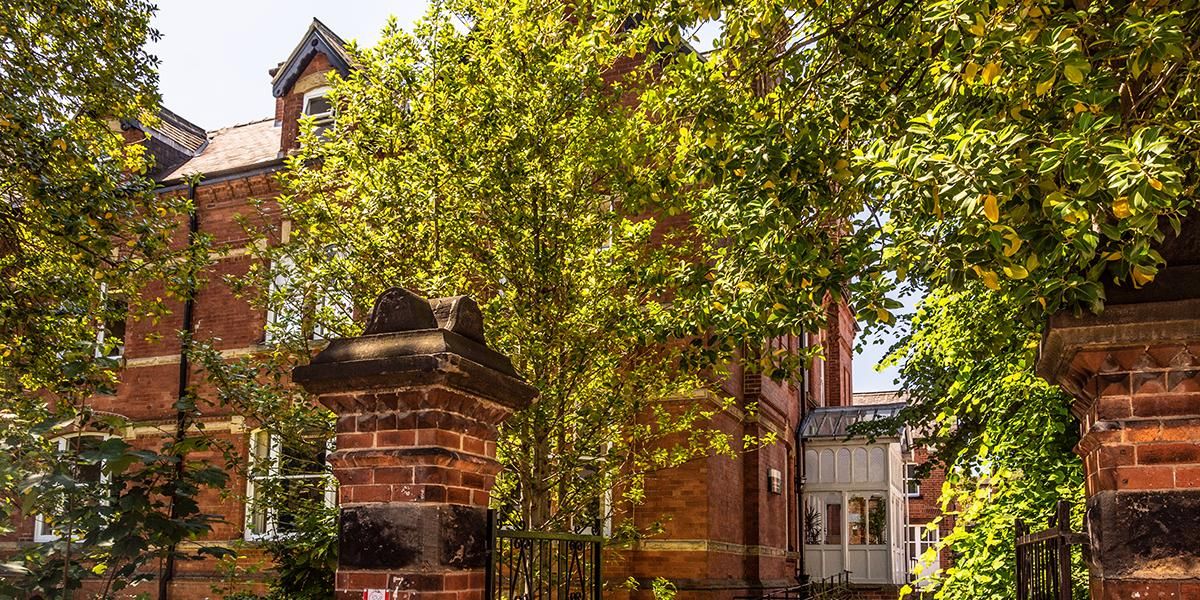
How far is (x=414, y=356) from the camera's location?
4301 millimetres

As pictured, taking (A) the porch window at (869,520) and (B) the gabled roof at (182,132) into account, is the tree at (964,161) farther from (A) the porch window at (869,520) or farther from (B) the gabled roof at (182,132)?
(B) the gabled roof at (182,132)

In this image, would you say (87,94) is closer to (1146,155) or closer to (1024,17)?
(1024,17)

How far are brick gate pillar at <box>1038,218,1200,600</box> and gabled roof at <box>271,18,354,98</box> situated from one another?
17.8m

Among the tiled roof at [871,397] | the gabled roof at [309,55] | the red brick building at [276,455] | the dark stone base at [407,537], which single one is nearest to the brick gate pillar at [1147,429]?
the dark stone base at [407,537]

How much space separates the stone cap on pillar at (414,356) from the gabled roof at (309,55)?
16.0 m

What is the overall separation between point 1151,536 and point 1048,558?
0.81m

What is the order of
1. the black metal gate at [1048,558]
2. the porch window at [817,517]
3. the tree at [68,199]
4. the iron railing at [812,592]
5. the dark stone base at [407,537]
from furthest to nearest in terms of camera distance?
the porch window at [817,517], the iron railing at [812,592], the tree at [68,199], the dark stone base at [407,537], the black metal gate at [1048,558]

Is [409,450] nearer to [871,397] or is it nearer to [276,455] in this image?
[276,455]

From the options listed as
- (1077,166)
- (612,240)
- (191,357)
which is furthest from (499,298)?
(1077,166)

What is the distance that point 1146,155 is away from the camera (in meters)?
3.71

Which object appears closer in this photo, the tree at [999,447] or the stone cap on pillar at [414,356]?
the stone cap on pillar at [414,356]

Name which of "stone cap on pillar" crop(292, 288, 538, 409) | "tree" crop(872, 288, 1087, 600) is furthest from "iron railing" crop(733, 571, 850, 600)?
"stone cap on pillar" crop(292, 288, 538, 409)

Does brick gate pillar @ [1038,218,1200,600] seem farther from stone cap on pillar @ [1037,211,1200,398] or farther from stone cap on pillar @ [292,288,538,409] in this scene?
stone cap on pillar @ [292,288,538,409]

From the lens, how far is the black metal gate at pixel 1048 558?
3.95 metres
